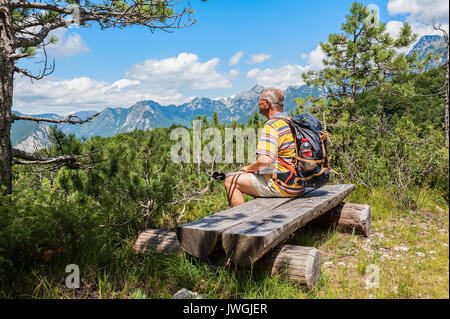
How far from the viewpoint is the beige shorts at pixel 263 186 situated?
11.2ft

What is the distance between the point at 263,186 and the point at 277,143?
56 cm

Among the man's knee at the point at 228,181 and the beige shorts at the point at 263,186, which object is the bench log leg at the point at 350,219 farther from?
the man's knee at the point at 228,181

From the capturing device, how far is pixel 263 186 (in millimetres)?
3451

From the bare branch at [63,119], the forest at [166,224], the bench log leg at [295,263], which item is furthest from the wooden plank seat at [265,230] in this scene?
the bare branch at [63,119]

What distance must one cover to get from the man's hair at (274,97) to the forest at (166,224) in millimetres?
1289

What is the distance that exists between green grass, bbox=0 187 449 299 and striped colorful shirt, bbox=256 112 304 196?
993 mm

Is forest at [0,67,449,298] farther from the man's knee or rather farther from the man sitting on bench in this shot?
the man sitting on bench

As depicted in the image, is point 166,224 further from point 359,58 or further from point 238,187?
point 359,58

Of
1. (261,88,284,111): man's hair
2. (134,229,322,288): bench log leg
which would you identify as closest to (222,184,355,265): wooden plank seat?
(134,229,322,288): bench log leg

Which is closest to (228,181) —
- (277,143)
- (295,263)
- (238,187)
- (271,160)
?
(238,187)

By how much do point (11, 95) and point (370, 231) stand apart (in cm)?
441

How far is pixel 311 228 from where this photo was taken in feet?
14.0

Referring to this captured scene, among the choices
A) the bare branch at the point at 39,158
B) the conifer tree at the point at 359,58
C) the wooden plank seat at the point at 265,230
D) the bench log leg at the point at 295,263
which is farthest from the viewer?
the conifer tree at the point at 359,58
